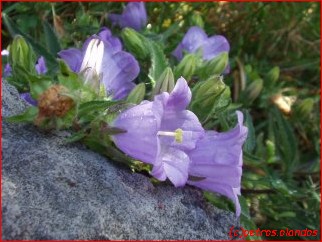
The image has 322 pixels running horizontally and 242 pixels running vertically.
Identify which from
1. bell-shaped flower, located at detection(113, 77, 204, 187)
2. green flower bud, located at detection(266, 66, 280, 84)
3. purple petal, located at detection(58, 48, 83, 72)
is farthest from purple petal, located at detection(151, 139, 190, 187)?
green flower bud, located at detection(266, 66, 280, 84)

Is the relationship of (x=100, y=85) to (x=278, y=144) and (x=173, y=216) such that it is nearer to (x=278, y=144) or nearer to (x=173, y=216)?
(x=173, y=216)

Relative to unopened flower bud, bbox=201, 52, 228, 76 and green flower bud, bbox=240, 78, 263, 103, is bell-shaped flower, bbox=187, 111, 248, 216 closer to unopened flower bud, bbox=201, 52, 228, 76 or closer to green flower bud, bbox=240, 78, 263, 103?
unopened flower bud, bbox=201, 52, 228, 76

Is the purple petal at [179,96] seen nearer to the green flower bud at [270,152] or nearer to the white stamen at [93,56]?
the white stamen at [93,56]

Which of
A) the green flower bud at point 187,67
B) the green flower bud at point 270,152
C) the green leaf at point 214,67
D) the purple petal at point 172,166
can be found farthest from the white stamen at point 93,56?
the green flower bud at point 270,152

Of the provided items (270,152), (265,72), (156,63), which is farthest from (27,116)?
(265,72)

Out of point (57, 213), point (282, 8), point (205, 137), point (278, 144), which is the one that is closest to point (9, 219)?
point (57, 213)

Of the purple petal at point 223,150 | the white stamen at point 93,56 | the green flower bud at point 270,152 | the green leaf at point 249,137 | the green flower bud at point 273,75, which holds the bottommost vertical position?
the green flower bud at point 270,152

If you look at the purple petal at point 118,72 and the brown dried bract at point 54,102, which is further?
the purple petal at point 118,72

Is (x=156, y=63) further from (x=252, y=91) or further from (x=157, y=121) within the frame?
(x=252, y=91)
